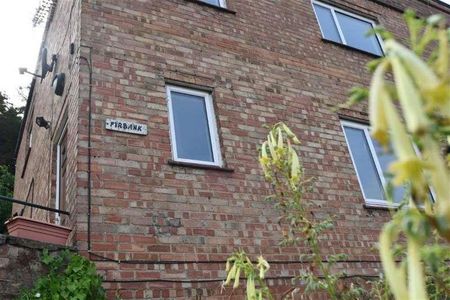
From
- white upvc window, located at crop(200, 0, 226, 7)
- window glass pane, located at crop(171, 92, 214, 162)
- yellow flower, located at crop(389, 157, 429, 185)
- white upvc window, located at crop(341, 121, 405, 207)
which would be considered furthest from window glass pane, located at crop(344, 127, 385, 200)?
yellow flower, located at crop(389, 157, 429, 185)

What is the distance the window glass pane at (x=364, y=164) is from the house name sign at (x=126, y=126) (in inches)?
146

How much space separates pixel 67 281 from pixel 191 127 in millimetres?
2713

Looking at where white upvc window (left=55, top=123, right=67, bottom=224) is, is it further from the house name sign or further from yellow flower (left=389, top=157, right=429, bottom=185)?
yellow flower (left=389, top=157, right=429, bottom=185)

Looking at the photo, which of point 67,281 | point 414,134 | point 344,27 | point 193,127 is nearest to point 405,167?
point 414,134

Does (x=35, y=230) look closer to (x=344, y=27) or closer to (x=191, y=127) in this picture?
(x=191, y=127)

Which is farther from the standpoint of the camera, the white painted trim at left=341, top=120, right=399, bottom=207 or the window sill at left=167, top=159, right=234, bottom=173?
the white painted trim at left=341, top=120, right=399, bottom=207

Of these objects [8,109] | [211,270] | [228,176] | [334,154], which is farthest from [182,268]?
[8,109]

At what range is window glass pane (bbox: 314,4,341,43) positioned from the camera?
8.73 meters

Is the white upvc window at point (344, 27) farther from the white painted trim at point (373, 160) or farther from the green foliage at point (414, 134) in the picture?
the green foliage at point (414, 134)

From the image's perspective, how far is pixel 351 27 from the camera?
372 inches

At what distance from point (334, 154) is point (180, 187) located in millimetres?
2845

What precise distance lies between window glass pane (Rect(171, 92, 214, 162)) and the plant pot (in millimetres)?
1797

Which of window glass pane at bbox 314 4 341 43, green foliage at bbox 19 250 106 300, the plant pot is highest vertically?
window glass pane at bbox 314 4 341 43

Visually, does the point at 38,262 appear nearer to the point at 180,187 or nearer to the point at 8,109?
the point at 180,187
